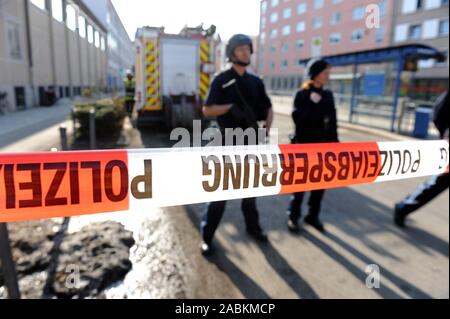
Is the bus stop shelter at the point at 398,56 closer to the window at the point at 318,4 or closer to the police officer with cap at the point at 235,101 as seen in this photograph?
the police officer with cap at the point at 235,101

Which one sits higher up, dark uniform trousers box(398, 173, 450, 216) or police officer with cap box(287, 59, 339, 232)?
police officer with cap box(287, 59, 339, 232)

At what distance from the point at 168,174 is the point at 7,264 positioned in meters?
1.36

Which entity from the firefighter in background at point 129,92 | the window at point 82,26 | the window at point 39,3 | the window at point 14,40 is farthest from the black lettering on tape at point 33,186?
the firefighter in background at point 129,92

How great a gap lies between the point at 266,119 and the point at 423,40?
3282 cm

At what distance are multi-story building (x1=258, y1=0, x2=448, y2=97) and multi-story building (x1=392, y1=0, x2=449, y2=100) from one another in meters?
0.09

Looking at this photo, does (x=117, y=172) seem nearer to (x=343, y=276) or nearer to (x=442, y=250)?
(x=343, y=276)

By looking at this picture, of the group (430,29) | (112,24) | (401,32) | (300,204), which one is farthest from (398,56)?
(430,29)

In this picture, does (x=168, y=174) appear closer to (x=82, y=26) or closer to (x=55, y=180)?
(x=55, y=180)

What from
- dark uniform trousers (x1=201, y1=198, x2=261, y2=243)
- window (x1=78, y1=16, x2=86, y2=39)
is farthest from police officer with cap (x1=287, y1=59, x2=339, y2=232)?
window (x1=78, y1=16, x2=86, y2=39)

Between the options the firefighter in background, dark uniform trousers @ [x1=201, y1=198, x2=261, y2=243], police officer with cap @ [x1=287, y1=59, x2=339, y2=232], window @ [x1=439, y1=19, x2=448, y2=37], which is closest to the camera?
dark uniform trousers @ [x1=201, y1=198, x2=261, y2=243]

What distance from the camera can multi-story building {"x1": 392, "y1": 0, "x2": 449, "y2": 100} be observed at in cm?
2664

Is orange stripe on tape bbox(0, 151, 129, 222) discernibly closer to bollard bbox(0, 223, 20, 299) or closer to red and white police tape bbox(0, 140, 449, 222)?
red and white police tape bbox(0, 140, 449, 222)

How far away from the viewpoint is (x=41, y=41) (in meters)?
1.27
